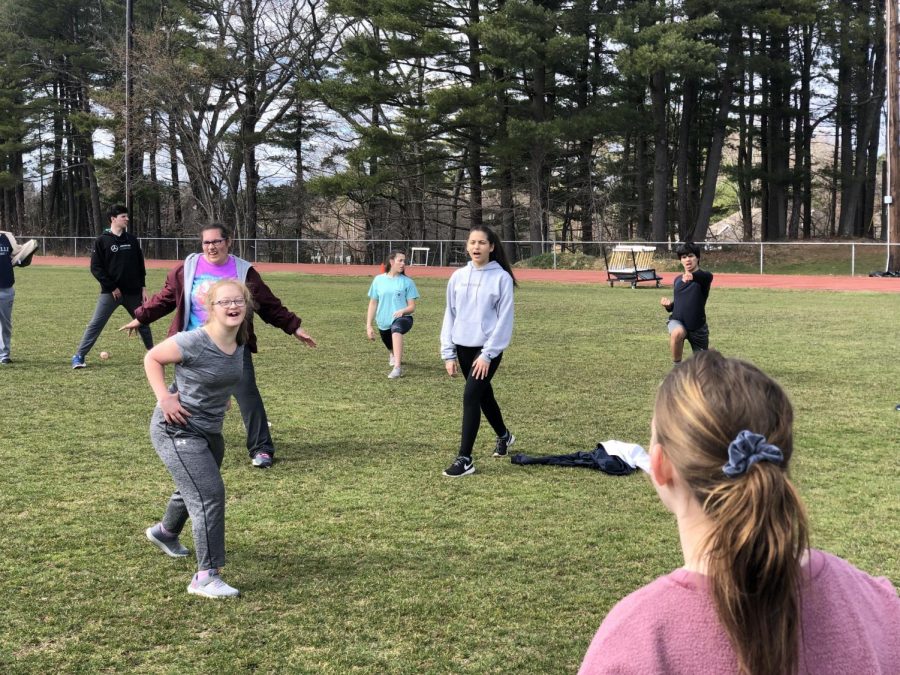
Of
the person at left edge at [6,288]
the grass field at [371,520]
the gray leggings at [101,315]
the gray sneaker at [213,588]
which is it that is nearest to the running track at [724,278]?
the grass field at [371,520]

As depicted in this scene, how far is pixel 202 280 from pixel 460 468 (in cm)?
220

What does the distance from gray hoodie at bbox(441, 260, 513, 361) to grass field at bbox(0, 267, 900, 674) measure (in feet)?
3.09

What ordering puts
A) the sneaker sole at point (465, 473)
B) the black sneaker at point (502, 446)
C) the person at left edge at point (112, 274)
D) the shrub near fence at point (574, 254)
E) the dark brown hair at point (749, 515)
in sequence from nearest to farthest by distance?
the dark brown hair at point (749, 515), the sneaker sole at point (465, 473), the black sneaker at point (502, 446), the person at left edge at point (112, 274), the shrub near fence at point (574, 254)

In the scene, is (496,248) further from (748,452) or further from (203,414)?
(748,452)

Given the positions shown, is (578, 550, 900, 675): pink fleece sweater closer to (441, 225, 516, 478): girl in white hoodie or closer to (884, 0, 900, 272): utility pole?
(441, 225, 516, 478): girl in white hoodie

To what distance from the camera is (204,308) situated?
5.52m

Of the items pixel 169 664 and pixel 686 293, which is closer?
pixel 169 664

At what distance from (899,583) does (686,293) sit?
5.50 m

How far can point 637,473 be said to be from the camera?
21.1 feet

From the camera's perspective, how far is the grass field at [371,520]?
375cm

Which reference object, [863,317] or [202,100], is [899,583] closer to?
[863,317]

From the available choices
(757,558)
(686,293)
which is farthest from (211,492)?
(686,293)

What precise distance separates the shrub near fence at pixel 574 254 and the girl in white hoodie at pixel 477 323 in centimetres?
2831

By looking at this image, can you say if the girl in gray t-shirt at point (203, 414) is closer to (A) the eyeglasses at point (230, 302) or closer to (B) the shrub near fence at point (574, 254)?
(A) the eyeglasses at point (230, 302)
